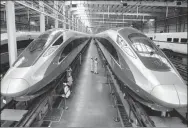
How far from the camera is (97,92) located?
305 inches

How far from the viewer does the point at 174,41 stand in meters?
15.4

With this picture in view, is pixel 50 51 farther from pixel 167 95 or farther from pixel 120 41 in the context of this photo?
pixel 167 95

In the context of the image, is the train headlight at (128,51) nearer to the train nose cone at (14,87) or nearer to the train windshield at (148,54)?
the train windshield at (148,54)

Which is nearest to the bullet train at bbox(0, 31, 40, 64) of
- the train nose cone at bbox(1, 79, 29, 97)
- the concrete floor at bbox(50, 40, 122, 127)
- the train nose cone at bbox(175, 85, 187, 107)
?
the concrete floor at bbox(50, 40, 122, 127)

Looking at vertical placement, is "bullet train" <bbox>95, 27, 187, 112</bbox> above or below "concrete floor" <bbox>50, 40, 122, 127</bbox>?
above

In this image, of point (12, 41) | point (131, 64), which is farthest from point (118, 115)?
point (12, 41)

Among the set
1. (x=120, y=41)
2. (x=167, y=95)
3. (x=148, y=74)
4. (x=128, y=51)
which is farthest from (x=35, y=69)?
(x=167, y=95)

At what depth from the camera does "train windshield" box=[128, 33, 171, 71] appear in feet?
16.2

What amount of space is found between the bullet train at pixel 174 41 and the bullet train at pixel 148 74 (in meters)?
8.91

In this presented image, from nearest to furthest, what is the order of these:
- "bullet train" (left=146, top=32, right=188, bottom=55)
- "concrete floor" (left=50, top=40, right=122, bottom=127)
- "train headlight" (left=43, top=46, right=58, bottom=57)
→ 1. "concrete floor" (left=50, top=40, right=122, bottom=127)
2. "train headlight" (left=43, top=46, right=58, bottom=57)
3. "bullet train" (left=146, top=32, right=188, bottom=55)

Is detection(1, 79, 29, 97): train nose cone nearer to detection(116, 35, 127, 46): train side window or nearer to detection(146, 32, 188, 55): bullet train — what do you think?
detection(116, 35, 127, 46): train side window

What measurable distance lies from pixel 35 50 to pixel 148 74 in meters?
4.03

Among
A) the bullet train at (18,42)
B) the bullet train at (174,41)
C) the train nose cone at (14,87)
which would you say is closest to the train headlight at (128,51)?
the train nose cone at (14,87)

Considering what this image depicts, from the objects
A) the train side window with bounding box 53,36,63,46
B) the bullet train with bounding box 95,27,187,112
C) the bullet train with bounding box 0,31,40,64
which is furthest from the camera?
the bullet train with bounding box 0,31,40,64
